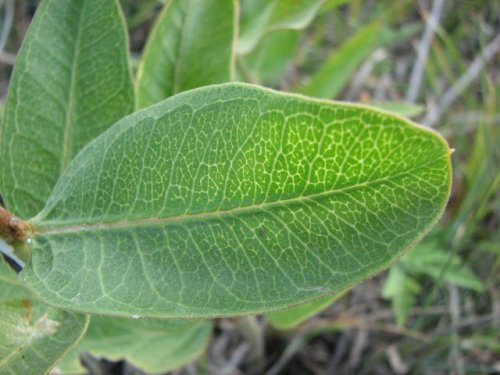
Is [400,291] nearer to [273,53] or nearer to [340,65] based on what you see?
[340,65]

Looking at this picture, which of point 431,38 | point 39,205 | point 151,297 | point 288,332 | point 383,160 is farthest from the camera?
point 431,38

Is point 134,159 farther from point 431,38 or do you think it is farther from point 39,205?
point 431,38

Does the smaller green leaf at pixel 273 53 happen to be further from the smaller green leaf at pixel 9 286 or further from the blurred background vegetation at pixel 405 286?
the smaller green leaf at pixel 9 286

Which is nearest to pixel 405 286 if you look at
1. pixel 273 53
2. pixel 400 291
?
pixel 400 291

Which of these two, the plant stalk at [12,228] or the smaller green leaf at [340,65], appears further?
the smaller green leaf at [340,65]

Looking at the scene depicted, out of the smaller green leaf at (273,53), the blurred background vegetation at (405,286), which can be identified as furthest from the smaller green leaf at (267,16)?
the smaller green leaf at (273,53)

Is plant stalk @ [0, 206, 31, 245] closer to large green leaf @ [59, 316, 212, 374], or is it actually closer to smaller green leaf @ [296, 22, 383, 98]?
large green leaf @ [59, 316, 212, 374]

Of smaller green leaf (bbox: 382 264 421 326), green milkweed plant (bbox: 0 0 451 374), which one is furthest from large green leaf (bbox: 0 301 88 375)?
smaller green leaf (bbox: 382 264 421 326)

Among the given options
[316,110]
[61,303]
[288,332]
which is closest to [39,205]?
[61,303]
